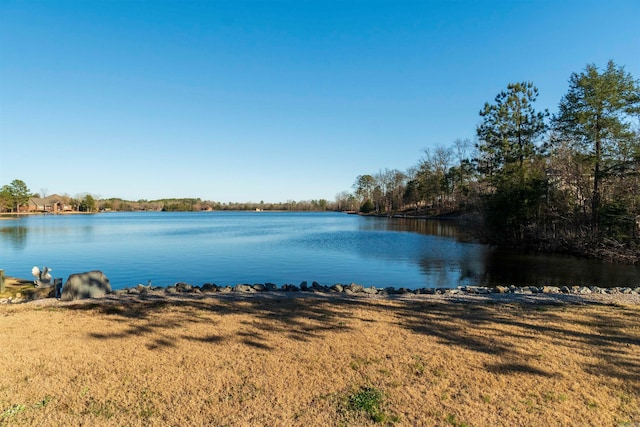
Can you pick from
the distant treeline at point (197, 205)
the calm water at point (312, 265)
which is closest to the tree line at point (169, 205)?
the distant treeline at point (197, 205)

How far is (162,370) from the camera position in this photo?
423 centimetres

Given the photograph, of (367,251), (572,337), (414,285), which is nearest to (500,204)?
(367,251)

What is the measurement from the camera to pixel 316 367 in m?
4.29

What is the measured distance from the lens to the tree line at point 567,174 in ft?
57.1

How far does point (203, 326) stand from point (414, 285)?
857cm

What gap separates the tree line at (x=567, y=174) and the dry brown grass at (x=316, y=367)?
558 inches

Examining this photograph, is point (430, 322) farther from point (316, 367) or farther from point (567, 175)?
point (567, 175)

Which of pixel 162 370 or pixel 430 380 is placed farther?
pixel 162 370

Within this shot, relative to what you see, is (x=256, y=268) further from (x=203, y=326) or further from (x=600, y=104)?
(x=600, y=104)

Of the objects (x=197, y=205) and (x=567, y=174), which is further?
(x=197, y=205)

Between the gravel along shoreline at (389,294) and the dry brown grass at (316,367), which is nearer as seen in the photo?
the dry brown grass at (316,367)

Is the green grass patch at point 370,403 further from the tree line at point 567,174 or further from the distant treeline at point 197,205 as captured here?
the distant treeline at point 197,205

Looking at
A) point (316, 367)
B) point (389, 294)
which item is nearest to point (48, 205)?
point (389, 294)

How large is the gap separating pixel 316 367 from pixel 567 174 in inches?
826
